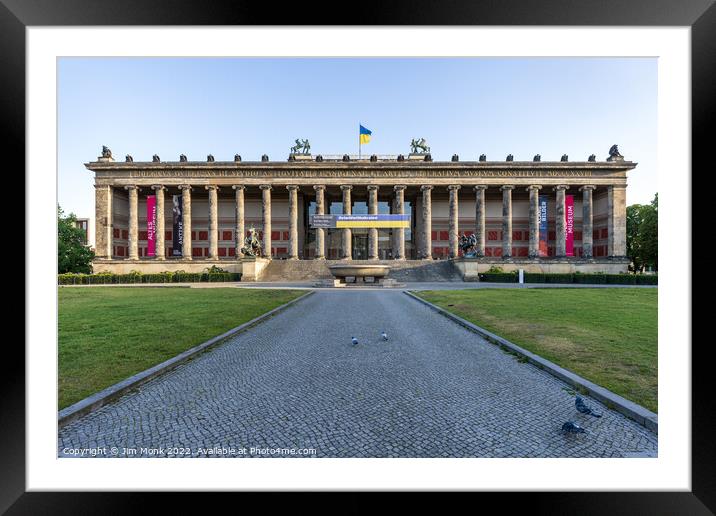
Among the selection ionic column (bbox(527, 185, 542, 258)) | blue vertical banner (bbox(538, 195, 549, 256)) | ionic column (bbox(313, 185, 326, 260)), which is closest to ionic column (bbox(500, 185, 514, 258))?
ionic column (bbox(527, 185, 542, 258))

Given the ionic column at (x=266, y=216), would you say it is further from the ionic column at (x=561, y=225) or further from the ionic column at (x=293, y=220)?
the ionic column at (x=561, y=225)

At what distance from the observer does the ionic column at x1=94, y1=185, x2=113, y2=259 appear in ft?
155

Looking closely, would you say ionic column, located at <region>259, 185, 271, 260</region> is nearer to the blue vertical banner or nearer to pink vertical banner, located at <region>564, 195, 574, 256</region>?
the blue vertical banner

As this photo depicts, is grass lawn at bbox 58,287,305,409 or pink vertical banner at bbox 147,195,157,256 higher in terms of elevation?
pink vertical banner at bbox 147,195,157,256

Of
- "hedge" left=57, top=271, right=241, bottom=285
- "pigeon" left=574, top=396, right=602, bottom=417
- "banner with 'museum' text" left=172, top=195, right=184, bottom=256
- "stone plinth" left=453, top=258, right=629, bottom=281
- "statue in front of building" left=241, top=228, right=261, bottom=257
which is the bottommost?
"hedge" left=57, top=271, right=241, bottom=285

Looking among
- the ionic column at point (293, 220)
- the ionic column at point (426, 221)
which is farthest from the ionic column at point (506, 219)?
the ionic column at point (293, 220)

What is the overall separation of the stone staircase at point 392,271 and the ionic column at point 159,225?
61.4 feet

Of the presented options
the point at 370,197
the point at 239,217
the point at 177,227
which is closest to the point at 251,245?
the point at 239,217

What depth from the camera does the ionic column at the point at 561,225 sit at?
158 feet

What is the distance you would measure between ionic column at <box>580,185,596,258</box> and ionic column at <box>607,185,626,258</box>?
2485mm

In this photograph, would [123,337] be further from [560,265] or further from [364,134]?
[560,265]

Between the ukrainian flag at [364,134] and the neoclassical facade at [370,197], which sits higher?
the ukrainian flag at [364,134]
